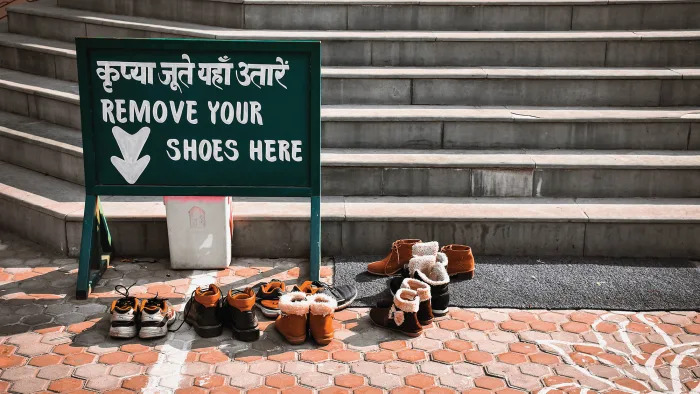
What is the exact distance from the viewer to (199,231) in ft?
21.1

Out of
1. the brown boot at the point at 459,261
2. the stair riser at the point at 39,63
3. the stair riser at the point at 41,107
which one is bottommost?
the brown boot at the point at 459,261

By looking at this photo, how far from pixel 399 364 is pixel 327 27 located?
4.90 m

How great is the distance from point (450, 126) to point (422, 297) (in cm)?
250

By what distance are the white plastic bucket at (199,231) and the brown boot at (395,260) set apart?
120cm

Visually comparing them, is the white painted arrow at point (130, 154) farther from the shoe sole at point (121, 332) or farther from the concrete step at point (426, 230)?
the shoe sole at point (121, 332)

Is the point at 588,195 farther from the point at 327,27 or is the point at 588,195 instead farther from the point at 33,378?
the point at 33,378

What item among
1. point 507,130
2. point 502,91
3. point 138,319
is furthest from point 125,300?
point 502,91

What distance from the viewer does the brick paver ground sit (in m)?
4.91

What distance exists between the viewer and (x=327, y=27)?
9.00 m

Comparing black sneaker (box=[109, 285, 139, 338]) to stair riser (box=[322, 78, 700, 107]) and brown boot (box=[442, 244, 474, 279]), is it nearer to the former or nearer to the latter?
brown boot (box=[442, 244, 474, 279])

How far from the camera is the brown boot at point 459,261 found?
20.4ft

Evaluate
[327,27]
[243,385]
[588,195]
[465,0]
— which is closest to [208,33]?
[327,27]

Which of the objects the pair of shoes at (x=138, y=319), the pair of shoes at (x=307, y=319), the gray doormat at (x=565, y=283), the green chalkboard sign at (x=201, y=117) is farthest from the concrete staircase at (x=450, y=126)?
the pair of shoes at (x=307, y=319)

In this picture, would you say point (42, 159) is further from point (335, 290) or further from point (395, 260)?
point (395, 260)
